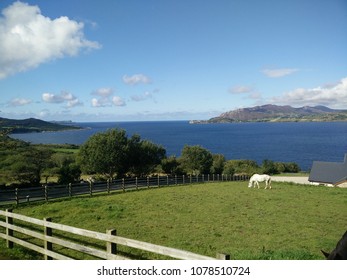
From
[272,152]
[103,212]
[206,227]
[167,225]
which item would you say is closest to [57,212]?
[103,212]

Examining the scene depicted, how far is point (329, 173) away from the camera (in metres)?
42.5

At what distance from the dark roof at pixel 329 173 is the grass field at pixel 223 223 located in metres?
26.1

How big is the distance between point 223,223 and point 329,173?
3675 centimetres

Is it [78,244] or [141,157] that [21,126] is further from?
[141,157]

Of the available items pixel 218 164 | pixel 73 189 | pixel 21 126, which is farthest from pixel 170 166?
pixel 21 126

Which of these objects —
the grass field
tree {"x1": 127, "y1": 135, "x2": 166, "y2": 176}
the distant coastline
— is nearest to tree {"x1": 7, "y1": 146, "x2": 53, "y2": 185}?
the distant coastline

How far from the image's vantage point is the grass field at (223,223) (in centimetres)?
844

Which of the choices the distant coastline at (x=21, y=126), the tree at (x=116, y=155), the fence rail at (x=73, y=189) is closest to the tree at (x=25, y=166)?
the fence rail at (x=73, y=189)

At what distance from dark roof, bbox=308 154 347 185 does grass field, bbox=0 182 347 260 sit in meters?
26.1

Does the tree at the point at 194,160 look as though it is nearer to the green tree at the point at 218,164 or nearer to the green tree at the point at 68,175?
the green tree at the point at 218,164

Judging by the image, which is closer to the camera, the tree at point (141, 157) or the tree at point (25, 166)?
the tree at point (25, 166)

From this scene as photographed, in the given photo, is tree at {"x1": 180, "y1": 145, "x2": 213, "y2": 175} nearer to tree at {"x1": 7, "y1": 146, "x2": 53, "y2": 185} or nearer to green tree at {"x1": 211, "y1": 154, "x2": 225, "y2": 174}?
green tree at {"x1": 211, "y1": 154, "x2": 225, "y2": 174}
